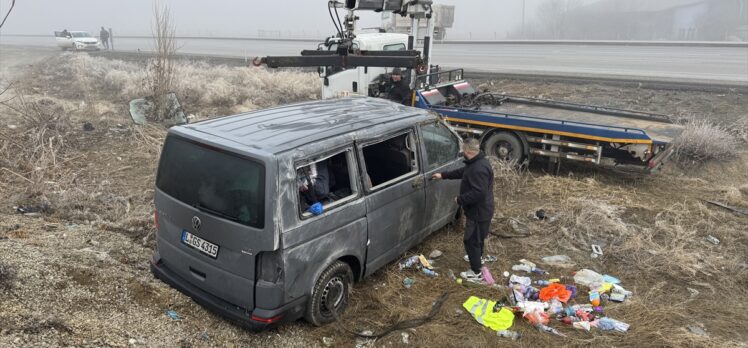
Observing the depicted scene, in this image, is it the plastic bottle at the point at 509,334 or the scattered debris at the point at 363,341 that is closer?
the scattered debris at the point at 363,341

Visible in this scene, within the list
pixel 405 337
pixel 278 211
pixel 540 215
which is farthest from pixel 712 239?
pixel 278 211

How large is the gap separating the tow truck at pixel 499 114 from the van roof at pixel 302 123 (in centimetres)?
67

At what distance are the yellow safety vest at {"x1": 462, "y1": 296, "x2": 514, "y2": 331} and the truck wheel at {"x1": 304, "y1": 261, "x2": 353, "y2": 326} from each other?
118 centimetres

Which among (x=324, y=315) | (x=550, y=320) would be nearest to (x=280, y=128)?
(x=324, y=315)

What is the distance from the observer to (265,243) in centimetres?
355

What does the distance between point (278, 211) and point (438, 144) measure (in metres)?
2.44

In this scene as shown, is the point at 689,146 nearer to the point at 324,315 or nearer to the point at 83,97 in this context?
the point at 324,315

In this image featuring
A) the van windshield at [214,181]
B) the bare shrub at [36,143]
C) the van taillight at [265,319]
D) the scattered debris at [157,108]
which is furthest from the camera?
the scattered debris at [157,108]

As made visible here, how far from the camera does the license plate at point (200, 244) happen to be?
3840mm

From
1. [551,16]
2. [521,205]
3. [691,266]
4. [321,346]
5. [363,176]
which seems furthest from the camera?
[551,16]

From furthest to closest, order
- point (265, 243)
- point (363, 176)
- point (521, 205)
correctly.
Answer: point (521, 205) < point (363, 176) < point (265, 243)

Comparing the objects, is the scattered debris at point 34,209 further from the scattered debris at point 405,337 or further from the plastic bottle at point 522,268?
the plastic bottle at point 522,268

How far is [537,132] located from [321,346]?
5.84m

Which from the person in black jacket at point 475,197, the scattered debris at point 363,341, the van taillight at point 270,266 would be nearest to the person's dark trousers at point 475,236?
the person in black jacket at point 475,197
